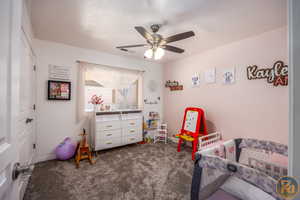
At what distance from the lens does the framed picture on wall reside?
249 cm

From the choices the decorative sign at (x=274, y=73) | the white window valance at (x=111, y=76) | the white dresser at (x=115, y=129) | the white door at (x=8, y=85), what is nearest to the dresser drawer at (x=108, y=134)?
the white dresser at (x=115, y=129)

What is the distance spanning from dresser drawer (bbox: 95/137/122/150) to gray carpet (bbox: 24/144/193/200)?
17 cm

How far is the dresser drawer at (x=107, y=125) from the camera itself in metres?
2.71

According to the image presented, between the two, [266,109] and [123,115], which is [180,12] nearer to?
[266,109]

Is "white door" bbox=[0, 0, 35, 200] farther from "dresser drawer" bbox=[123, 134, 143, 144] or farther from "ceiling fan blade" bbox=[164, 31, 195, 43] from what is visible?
"dresser drawer" bbox=[123, 134, 143, 144]

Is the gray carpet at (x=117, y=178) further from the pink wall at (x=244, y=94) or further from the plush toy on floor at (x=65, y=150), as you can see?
the pink wall at (x=244, y=94)

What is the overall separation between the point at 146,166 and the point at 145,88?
2.15 meters

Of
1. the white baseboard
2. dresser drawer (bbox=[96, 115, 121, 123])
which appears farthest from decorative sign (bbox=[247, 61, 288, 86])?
the white baseboard

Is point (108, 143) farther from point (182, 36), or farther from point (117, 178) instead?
point (182, 36)

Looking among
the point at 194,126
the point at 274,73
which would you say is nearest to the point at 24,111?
Answer: the point at 194,126

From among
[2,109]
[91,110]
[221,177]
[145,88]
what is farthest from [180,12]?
[91,110]

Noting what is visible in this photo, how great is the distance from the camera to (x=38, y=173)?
6.59 feet

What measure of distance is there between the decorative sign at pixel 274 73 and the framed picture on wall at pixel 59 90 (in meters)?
3.59

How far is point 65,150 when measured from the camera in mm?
2393
